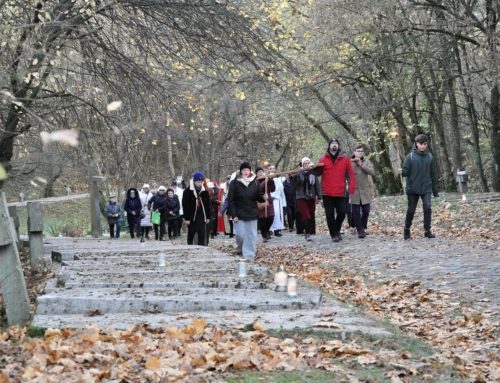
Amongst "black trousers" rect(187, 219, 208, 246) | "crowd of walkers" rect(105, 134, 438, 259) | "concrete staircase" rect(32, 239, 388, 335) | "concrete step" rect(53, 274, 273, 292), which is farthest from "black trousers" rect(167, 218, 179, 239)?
"concrete step" rect(53, 274, 273, 292)

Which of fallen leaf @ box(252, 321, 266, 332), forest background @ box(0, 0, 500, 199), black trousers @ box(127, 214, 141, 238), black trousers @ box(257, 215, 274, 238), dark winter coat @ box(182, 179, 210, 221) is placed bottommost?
fallen leaf @ box(252, 321, 266, 332)

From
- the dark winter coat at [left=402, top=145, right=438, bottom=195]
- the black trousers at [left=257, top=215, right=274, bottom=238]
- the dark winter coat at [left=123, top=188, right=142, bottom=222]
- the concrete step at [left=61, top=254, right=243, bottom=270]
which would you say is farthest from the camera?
the dark winter coat at [left=123, top=188, right=142, bottom=222]

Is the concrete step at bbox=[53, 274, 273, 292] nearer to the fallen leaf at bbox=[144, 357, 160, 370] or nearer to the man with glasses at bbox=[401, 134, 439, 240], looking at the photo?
the fallen leaf at bbox=[144, 357, 160, 370]

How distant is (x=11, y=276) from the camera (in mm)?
8328

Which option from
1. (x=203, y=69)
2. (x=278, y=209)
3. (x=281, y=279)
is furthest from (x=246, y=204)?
(x=278, y=209)

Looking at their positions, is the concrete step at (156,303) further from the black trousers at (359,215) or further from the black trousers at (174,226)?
the black trousers at (174,226)

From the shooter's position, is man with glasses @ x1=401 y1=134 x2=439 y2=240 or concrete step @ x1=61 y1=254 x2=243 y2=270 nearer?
concrete step @ x1=61 y1=254 x2=243 y2=270

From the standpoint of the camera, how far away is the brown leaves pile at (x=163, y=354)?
5.53 meters

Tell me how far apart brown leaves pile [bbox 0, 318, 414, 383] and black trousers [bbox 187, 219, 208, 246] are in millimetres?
9906

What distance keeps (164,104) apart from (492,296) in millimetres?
7334

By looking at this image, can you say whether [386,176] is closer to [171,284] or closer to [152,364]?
[171,284]

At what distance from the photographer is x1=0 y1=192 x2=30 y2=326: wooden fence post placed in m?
8.11

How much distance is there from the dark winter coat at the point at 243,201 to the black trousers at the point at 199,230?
115 inches

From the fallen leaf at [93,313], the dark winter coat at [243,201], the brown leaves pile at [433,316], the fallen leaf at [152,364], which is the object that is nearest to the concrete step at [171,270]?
the brown leaves pile at [433,316]
